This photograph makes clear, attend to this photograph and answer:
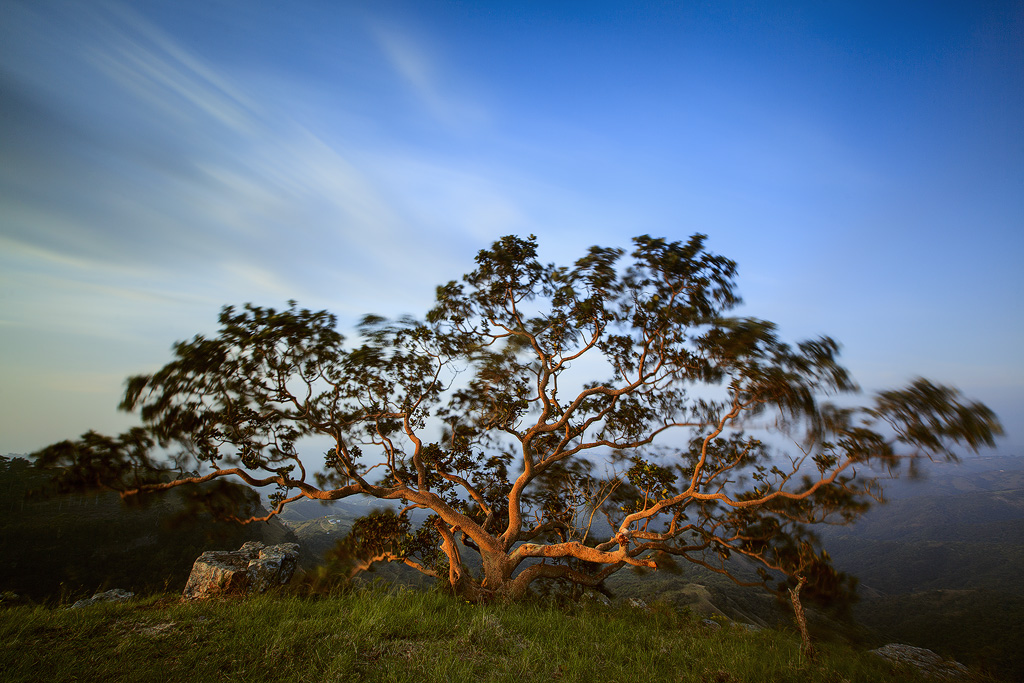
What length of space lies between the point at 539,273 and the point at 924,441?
8.50 metres

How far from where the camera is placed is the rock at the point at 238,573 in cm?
803

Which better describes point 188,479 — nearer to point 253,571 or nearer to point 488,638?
point 253,571

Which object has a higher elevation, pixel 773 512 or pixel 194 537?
pixel 773 512

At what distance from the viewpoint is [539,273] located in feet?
34.8

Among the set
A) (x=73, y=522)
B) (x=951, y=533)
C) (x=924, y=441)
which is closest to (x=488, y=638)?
(x=924, y=441)

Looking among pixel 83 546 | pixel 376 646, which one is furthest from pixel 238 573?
pixel 83 546

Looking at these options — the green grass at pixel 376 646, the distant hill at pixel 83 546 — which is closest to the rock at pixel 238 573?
the green grass at pixel 376 646

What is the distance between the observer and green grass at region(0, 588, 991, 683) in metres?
4.39

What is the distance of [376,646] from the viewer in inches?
201

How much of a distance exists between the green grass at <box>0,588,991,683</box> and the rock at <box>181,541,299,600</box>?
3.61ft

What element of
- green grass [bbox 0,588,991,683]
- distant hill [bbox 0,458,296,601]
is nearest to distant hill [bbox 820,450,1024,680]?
green grass [bbox 0,588,991,683]

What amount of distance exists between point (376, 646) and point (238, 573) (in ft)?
16.2

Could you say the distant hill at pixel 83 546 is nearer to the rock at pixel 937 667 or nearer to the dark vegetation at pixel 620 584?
the dark vegetation at pixel 620 584

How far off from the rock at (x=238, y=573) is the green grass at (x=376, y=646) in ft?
3.61
